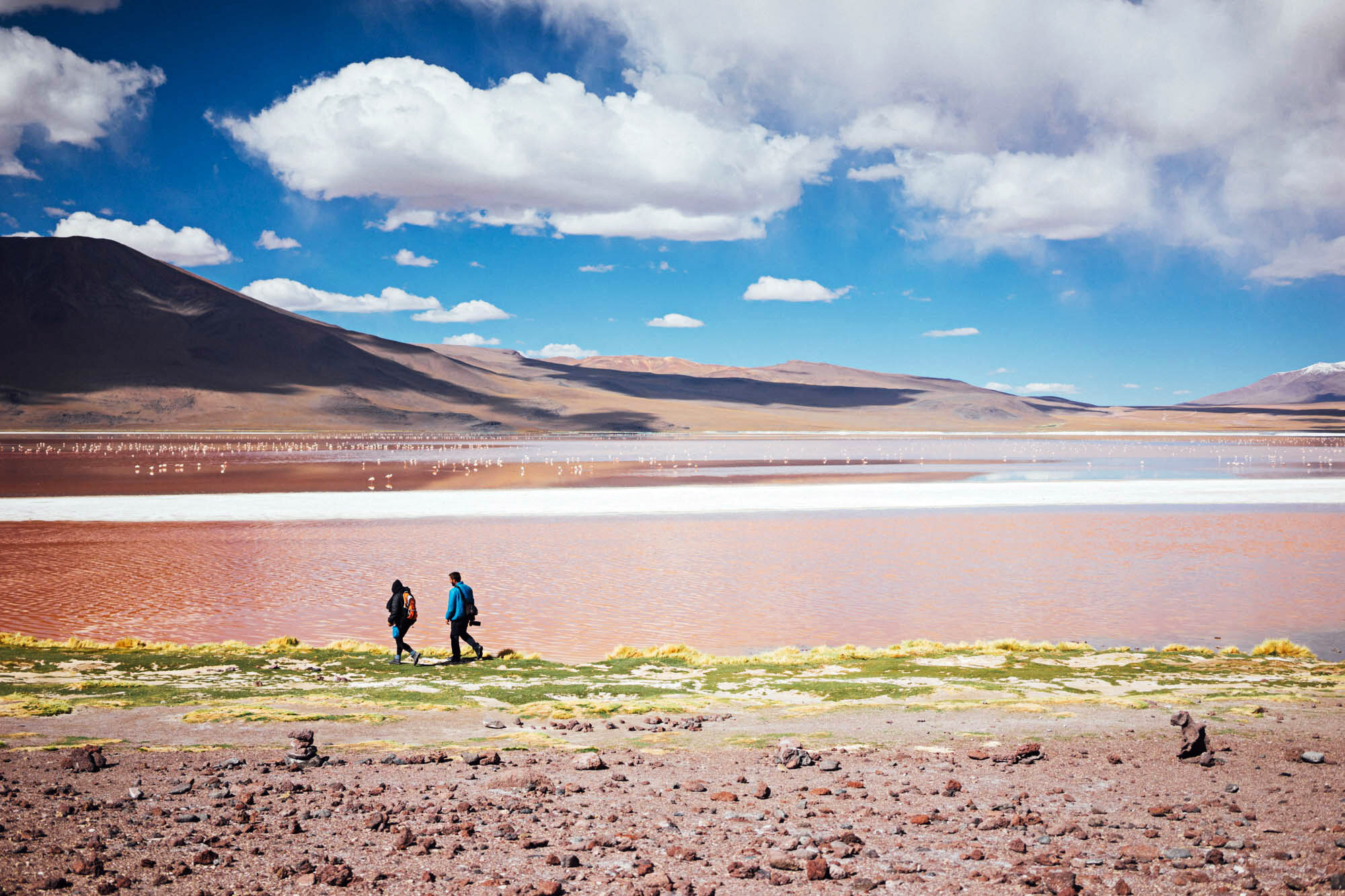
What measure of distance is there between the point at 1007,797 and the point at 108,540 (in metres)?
23.5

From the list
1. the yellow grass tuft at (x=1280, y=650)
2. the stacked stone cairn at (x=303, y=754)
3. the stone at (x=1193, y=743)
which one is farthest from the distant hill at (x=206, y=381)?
the stone at (x=1193, y=743)

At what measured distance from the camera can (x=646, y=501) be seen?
33906 millimetres

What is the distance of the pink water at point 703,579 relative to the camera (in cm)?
1474

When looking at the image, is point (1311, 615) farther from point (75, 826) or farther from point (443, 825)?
point (75, 826)

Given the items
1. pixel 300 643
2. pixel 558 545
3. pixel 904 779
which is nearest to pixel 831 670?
pixel 904 779

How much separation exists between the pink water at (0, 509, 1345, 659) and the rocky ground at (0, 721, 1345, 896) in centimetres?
595

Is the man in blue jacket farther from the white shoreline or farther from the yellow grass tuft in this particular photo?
the white shoreline

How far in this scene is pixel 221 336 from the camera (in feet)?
616

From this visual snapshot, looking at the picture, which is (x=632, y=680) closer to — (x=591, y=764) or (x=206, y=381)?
(x=591, y=764)

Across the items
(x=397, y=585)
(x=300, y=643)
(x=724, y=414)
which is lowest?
(x=300, y=643)

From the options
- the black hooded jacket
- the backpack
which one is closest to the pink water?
the backpack

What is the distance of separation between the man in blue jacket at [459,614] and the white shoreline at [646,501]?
17.2 metres

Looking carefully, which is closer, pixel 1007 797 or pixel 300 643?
pixel 1007 797

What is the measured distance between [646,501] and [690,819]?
89.9 feet
